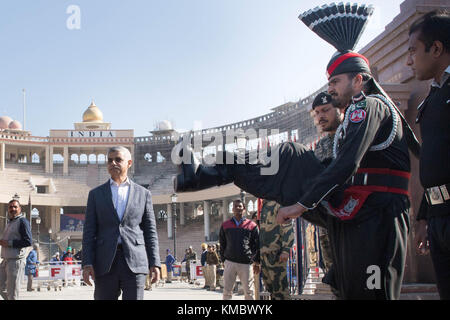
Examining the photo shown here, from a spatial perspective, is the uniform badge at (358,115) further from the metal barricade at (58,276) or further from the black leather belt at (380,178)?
the metal barricade at (58,276)

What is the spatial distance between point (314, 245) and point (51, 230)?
4950 cm

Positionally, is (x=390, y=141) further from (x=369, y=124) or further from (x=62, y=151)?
(x=62, y=151)

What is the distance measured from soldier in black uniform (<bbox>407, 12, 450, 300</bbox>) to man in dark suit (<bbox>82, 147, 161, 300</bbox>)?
8.13 feet

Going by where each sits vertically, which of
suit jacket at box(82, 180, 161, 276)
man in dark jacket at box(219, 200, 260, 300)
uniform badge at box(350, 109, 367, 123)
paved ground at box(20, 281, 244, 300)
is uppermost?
uniform badge at box(350, 109, 367, 123)

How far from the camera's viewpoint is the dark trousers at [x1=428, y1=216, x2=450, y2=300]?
3.04 meters

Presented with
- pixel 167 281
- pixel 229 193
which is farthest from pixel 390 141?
pixel 229 193

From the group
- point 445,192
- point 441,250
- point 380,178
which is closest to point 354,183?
point 380,178

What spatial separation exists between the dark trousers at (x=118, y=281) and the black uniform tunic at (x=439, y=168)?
2.47 m

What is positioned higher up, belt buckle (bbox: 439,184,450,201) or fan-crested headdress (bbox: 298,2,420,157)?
fan-crested headdress (bbox: 298,2,420,157)

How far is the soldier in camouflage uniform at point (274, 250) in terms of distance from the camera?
642 cm

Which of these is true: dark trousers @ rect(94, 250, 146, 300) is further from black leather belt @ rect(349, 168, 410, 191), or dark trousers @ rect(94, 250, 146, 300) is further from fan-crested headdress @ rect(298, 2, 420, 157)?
fan-crested headdress @ rect(298, 2, 420, 157)

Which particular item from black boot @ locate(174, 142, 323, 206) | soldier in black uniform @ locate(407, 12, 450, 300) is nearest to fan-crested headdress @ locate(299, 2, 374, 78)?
soldier in black uniform @ locate(407, 12, 450, 300)

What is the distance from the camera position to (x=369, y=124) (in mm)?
3027

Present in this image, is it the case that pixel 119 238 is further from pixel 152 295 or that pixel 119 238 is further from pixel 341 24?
pixel 152 295
